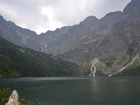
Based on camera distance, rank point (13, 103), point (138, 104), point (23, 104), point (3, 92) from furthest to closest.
A: point (138, 104)
point (3, 92)
point (23, 104)
point (13, 103)

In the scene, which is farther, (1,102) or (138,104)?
(138,104)

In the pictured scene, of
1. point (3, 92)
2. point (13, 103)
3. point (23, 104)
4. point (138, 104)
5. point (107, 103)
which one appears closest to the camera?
point (13, 103)

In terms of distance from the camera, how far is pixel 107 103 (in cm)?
9338

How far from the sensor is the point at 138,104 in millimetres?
87688

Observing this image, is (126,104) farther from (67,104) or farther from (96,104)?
(67,104)

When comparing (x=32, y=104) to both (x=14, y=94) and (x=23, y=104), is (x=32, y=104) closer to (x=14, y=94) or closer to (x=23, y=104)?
(x=23, y=104)

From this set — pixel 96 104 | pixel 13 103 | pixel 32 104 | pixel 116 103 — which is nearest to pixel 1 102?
pixel 13 103

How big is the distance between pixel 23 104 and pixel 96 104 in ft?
172

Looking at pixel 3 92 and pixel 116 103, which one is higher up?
pixel 3 92

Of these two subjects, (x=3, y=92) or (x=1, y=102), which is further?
(x=3, y=92)

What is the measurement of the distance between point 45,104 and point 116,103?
30.3 metres

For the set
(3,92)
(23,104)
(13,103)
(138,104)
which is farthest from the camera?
(138,104)

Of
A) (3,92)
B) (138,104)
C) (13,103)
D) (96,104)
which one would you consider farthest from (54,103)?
(13,103)

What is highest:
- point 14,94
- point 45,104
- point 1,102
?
point 14,94
